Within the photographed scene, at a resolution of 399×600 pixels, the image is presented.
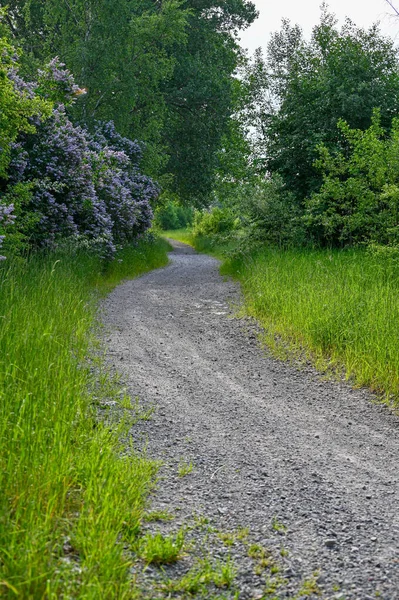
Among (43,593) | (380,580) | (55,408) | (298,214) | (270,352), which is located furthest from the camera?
(298,214)

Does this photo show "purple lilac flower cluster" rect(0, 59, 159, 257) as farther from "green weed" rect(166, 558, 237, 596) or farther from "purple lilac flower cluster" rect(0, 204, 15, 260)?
"green weed" rect(166, 558, 237, 596)

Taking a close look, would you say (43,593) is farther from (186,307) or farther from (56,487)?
(186,307)

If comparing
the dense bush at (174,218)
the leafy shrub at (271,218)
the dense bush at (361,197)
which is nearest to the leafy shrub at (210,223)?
the leafy shrub at (271,218)

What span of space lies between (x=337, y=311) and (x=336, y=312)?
31mm

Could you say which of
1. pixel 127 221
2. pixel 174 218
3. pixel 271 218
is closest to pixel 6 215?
pixel 271 218

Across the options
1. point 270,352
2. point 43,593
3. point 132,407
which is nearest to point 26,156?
point 270,352

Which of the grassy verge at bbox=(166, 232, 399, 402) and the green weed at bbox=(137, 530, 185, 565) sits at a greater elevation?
the grassy verge at bbox=(166, 232, 399, 402)

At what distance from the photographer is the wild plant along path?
3020 mm

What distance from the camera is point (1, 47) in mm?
7574

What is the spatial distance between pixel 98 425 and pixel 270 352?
3616mm

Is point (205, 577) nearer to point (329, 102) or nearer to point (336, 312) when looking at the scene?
point (336, 312)

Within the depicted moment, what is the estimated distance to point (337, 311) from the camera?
7258 millimetres

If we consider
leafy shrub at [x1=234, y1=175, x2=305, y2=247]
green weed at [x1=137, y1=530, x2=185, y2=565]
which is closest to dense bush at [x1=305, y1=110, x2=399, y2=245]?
leafy shrub at [x1=234, y1=175, x2=305, y2=247]

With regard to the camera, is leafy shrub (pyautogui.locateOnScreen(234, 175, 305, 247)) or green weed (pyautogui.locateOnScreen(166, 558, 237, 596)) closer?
green weed (pyautogui.locateOnScreen(166, 558, 237, 596))
